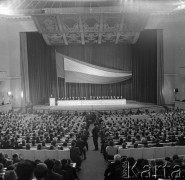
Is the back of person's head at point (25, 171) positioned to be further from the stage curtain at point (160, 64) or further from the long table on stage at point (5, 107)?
the stage curtain at point (160, 64)

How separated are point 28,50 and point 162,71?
55.6ft

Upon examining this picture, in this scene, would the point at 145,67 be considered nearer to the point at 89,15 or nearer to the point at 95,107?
the point at 95,107

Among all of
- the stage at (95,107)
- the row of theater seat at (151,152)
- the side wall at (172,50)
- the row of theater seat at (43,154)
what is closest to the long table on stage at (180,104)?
the stage at (95,107)

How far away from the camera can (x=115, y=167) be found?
6.09 meters

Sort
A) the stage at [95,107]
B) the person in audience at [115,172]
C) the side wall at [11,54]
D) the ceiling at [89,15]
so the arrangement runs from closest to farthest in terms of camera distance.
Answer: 1. the person in audience at [115,172]
2. the ceiling at [89,15]
3. the stage at [95,107]
4. the side wall at [11,54]

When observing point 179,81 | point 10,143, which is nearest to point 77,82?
point 179,81

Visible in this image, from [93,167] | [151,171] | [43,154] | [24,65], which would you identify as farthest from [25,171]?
[24,65]

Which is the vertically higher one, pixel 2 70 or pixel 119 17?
pixel 119 17

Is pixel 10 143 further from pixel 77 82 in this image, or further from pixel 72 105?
pixel 77 82

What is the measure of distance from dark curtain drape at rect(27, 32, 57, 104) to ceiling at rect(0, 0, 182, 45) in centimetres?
294

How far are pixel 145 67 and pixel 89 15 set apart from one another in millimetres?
11529

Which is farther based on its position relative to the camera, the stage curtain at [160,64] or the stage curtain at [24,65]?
the stage curtain at [24,65]

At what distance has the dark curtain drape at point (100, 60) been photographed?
124ft

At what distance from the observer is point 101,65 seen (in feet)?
124
